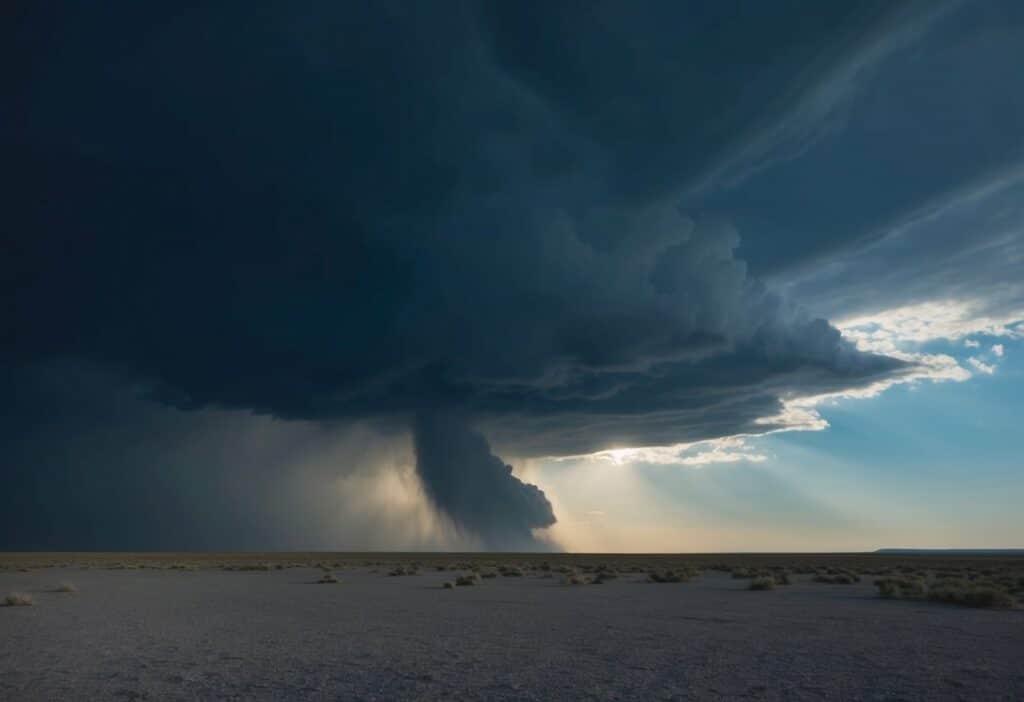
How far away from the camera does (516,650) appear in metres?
15.9

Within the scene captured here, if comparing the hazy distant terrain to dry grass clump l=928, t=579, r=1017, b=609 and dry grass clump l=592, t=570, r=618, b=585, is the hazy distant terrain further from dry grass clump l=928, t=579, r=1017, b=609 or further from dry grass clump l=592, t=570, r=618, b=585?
dry grass clump l=592, t=570, r=618, b=585

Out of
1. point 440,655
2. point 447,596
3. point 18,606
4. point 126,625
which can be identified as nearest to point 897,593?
point 447,596

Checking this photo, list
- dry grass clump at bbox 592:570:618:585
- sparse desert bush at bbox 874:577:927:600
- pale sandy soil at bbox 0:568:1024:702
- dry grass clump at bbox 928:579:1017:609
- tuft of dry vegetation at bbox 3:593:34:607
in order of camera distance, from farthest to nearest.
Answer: dry grass clump at bbox 592:570:618:585
sparse desert bush at bbox 874:577:927:600
tuft of dry vegetation at bbox 3:593:34:607
dry grass clump at bbox 928:579:1017:609
pale sandy soil at bbox 0:568:1024:702

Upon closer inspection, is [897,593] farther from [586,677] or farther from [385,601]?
[586,677]

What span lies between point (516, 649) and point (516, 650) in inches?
6.0

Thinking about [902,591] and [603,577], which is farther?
[603,577]

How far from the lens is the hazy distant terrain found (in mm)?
11680

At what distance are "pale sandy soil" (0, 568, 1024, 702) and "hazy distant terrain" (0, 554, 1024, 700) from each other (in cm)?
6

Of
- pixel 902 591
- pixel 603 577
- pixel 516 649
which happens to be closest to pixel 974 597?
pixel 902 591

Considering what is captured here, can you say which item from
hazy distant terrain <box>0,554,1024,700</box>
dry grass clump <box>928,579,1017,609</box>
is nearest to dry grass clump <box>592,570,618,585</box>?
hazy distant terrain <box>0,554,1024,700</box>

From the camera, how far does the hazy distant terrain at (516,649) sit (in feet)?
38.3

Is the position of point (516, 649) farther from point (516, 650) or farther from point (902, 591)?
point (902, 591)

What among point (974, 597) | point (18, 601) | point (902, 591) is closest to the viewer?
point (974, 597)

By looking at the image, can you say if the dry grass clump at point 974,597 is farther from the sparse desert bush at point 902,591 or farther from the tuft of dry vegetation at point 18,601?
the tuft of dry vegetation at point 18,601
